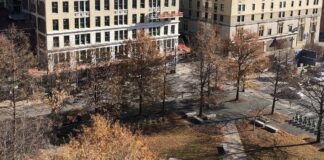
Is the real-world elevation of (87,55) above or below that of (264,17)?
below

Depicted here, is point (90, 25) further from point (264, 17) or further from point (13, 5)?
point (264, 17)

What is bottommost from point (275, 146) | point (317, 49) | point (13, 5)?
point (275, 146)

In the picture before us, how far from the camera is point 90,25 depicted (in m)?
87.4

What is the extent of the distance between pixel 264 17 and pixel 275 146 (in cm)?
5441

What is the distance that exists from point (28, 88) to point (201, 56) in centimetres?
2787

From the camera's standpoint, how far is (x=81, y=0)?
85062 millimetres

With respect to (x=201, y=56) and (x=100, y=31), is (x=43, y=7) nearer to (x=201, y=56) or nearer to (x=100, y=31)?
(x=100, y=31)

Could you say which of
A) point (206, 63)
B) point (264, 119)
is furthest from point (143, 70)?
point (264, 119)

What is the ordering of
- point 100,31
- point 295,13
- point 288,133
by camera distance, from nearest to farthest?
point 288,133 → point 100,31 → point 295,13

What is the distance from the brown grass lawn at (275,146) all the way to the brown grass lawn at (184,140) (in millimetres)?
4082

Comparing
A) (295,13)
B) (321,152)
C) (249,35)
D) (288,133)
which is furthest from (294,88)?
(295,13)

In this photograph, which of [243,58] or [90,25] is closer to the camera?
[243,58]

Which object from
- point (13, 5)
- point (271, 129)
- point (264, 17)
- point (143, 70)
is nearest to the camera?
point (271, 129)

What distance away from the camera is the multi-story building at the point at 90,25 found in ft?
270
